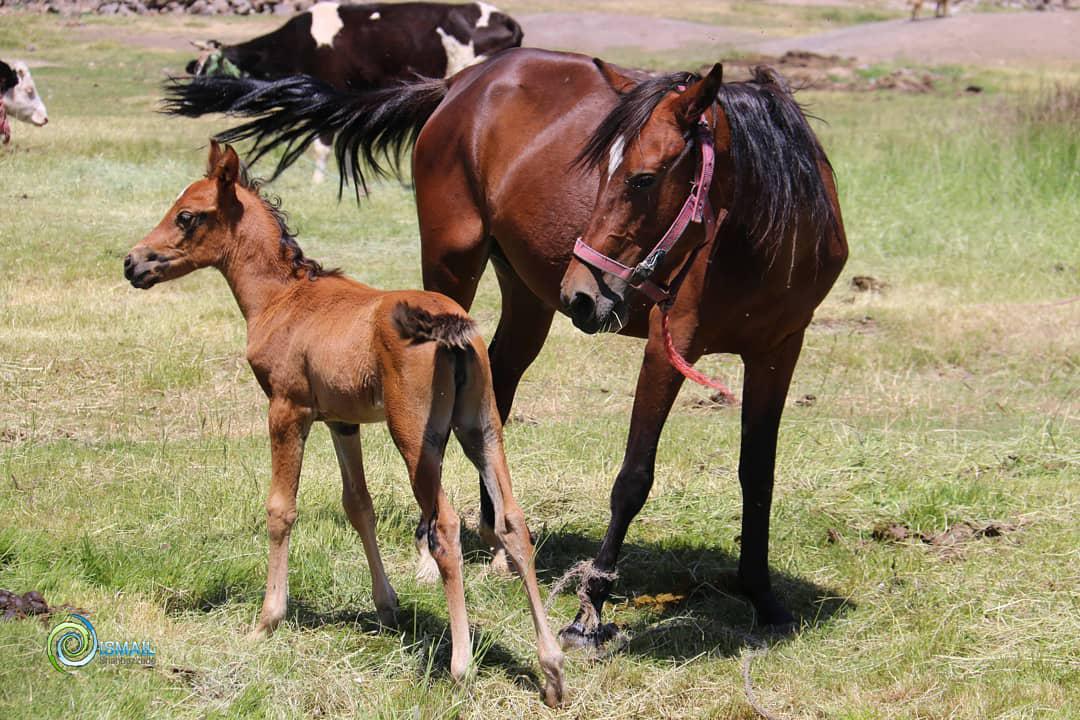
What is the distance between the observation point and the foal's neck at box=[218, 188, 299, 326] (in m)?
4.52

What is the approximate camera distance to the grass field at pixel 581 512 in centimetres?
402

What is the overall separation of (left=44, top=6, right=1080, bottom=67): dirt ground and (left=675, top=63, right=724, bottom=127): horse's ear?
82.1 feet

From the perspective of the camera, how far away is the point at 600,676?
13.7 ft

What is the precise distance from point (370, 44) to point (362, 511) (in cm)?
1210

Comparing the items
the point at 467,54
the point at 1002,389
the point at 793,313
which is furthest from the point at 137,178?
the point at 793,313

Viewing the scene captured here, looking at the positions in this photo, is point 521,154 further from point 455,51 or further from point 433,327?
point 455,51

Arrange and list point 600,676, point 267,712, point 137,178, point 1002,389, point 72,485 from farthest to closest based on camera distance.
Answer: point 137,178 → point 1002,389 → point 72,485 → point 600,676 → point 267,712

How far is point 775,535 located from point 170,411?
343 cm

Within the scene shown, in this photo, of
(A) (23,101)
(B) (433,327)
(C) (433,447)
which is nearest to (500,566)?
(C) (433,447)

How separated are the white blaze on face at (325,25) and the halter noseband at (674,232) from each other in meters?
12.3

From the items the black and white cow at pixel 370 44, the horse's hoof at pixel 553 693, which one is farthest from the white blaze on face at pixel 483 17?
the horse's hoof at pixel 553 693

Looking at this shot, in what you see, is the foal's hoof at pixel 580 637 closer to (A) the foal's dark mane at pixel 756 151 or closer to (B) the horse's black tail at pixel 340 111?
(A) the foal's dark mane at pixel 756 151

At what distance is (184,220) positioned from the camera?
446cm

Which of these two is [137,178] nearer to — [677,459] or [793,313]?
[677,459]
